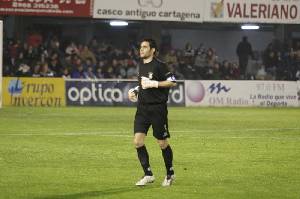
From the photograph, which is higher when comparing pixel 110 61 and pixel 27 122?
pixel 110 61

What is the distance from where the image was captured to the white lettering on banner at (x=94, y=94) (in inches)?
1248

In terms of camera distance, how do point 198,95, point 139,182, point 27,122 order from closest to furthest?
point 139,182
point 27,122
point 198,95

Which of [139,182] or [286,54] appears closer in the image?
[139,182]

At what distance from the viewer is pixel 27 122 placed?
22.9 metres

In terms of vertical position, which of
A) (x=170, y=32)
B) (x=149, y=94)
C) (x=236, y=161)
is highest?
(x=170, y=32)

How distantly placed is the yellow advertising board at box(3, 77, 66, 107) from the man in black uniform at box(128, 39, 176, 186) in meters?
20.2

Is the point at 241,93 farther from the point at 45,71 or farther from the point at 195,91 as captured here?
the point at 45,71

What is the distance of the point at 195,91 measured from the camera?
33312mm

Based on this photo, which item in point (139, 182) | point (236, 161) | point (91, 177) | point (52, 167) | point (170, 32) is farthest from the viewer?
point (170, 32)

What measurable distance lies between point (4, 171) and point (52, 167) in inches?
36.9

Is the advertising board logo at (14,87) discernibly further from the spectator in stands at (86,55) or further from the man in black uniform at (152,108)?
the man in black uniform at (152,108)

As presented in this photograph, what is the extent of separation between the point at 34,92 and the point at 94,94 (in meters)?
2.52

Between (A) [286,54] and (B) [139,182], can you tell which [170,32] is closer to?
(A) [286,54]

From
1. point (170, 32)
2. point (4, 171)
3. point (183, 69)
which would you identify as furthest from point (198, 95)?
point (4, 171)
